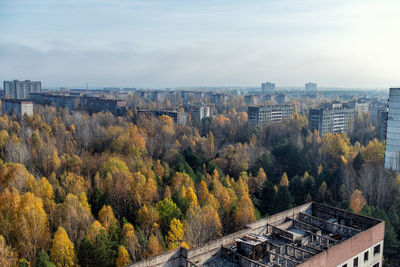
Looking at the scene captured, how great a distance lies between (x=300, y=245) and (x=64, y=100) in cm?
9982

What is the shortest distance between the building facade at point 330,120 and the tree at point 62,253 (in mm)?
56776

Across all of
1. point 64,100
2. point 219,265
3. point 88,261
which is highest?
point 64,100

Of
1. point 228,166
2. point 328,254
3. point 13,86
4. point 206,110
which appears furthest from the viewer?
point 13,86

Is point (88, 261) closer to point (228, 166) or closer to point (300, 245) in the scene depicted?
point (300, 245)

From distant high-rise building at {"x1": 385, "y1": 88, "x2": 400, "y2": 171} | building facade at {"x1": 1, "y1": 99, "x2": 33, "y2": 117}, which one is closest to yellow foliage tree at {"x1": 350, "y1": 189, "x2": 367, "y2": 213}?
distant high-rise building at {"x1": 385, "y1": 88, "x2": 400, "y2": 171}

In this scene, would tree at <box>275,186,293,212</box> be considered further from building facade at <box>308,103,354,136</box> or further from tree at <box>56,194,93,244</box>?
building facade at <box>308,103,354,136</box>

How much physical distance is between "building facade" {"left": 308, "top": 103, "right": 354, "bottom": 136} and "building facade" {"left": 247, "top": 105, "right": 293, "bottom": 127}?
10.3 meters

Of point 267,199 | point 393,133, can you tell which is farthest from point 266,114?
point 267,199

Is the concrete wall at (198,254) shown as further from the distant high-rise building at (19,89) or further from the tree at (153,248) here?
the distant high-rise building at (19,89)

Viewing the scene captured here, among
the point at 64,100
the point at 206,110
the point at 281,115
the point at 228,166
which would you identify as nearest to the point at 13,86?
the point at 64,100

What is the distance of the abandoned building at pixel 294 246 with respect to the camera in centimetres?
1493

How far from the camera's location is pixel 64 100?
105 meters

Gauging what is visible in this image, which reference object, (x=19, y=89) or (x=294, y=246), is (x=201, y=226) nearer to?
(x=294, y=246)

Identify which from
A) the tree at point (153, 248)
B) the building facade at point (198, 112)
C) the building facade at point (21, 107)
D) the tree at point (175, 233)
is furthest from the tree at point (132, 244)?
the building facade at point (198, 112)
